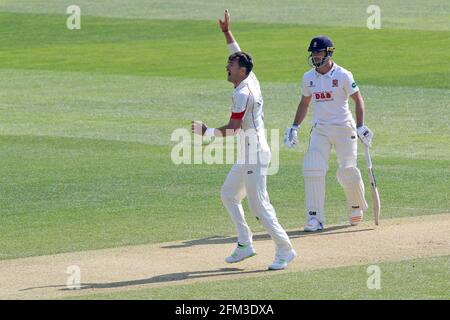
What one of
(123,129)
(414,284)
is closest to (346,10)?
(123,129)

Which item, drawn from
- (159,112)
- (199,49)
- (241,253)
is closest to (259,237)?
(241,253)

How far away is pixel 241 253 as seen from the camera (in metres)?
13.8

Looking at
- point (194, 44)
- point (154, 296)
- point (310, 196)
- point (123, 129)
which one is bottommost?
point (154, 296)

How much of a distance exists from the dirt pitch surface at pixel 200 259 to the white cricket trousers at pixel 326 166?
38 cm

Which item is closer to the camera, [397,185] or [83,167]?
[397,185]

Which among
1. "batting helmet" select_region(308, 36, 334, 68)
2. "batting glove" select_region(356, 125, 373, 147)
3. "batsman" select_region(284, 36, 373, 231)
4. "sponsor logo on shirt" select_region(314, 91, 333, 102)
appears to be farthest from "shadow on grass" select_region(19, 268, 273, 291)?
"batting helmet" select_region(308, 36, 334, 68)

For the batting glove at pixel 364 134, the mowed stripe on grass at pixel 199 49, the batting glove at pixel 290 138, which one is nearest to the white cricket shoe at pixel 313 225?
the batting glove at pixel 290 138

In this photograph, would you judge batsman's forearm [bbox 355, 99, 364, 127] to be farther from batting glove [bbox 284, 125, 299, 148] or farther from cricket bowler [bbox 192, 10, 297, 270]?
cricket bowler [bbox 192, 10, 297, 270]

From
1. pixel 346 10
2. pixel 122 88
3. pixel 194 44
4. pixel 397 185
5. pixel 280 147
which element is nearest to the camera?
pixel 397 185

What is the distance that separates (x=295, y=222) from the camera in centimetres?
1653

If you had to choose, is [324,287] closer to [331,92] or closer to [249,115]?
[249,115]

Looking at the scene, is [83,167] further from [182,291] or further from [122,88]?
[122,88]

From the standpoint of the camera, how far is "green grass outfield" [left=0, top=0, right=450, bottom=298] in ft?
55.9

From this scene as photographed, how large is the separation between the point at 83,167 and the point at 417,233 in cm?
725
